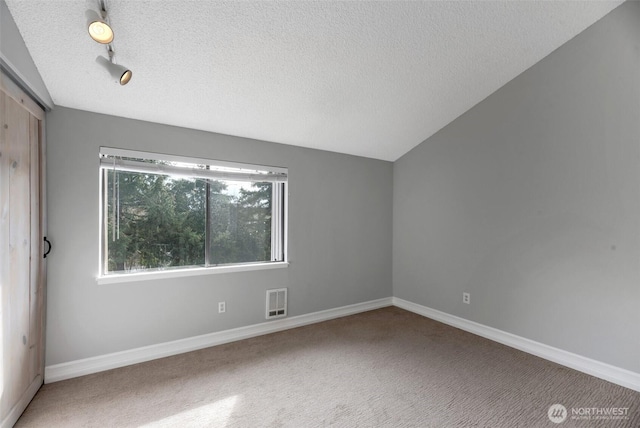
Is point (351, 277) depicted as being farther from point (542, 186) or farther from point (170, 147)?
point (170, 147)

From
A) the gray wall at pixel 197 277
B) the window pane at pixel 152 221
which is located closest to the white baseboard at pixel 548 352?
the gray wall at pixel 197 277

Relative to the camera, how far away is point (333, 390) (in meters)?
2.16

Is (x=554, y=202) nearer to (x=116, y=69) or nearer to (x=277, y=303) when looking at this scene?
(x=277, y=303)

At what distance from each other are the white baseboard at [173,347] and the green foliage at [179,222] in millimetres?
717

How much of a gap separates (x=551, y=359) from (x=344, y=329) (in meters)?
1.94

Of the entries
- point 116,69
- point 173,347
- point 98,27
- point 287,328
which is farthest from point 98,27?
point 287,328

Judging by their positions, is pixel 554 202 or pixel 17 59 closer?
pixel 17 59

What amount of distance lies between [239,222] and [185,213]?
56 cm

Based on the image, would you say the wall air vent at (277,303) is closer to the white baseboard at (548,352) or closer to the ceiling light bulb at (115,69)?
the white baseboard at (548,352)

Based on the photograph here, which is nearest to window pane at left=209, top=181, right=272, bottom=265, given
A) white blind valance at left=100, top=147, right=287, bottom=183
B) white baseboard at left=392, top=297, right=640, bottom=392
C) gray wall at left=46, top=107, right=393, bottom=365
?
white blind valance at left=100, top=147, right=287, bottom=183

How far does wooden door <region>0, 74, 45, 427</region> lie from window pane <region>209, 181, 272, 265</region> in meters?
1.30

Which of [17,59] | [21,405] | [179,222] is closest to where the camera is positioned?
[17,59]

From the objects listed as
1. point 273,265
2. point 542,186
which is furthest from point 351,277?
point 542,186

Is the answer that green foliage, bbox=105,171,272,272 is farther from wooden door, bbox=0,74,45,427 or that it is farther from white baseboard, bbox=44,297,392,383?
white baseboard, bbox=44,297,392,383
